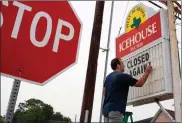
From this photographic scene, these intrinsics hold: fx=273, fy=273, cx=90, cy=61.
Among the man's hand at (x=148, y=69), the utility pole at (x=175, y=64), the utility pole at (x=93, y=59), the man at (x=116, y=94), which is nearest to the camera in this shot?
the man at (x=116, y=94)

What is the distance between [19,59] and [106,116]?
2.19 m

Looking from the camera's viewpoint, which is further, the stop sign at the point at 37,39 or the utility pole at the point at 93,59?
the utility pole at the point at 93,59

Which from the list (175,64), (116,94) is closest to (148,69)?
(175,64)

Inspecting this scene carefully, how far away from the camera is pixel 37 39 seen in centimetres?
206

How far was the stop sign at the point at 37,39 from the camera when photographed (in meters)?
1.92

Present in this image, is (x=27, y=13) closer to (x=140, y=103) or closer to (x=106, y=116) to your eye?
(x=106, y=116)

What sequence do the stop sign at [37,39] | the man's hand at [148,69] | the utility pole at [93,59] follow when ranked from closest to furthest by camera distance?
the stop sign at [37,39], the utility pole at [93,59], the man's hand at [148,69]

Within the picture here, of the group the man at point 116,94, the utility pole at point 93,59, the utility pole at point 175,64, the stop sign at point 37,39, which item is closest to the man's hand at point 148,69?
the utility pole at point 175,64

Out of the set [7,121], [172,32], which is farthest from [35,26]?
[172,32]

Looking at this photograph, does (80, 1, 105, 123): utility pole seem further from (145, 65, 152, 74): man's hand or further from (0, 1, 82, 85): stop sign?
(0, 1, 82, 85): stop sign

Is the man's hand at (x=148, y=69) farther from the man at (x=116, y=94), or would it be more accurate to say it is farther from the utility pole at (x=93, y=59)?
the utility pole at (x=93, y=59)

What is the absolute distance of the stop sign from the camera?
75.5 inches

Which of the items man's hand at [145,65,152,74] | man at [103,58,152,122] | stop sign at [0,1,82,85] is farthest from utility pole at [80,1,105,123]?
stop sign at [0,1,82,85]

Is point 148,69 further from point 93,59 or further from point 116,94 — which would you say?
point 116,94
